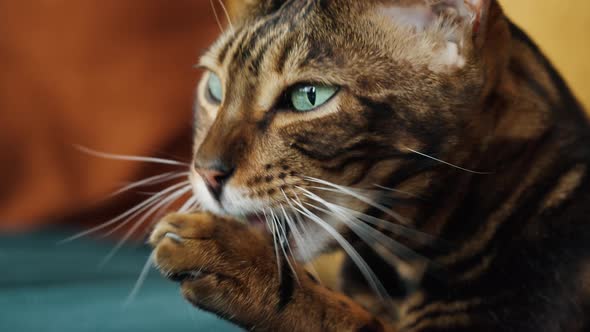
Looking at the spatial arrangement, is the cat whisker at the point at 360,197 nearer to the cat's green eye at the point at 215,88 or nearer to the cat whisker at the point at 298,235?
the cat whisker at the point at 298,235

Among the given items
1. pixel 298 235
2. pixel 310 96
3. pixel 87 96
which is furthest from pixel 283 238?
pixel 87 96

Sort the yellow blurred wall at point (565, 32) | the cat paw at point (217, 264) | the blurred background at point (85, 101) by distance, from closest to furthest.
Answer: the cat paw at point (217, 264)
the yellow blurred wall at point (565, 32)
the blurred background at point (85, 101)

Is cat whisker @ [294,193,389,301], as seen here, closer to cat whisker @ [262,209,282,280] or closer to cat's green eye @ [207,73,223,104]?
cat whisker @ [262,209,282,280]

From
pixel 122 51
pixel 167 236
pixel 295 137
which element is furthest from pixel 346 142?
pixel 122 51

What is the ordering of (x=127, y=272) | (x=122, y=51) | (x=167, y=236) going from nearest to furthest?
(x=167, y=236), (x=127, y=272), (x=122, y=51)

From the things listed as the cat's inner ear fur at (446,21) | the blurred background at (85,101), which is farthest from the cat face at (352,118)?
the blurred background at (85,101)

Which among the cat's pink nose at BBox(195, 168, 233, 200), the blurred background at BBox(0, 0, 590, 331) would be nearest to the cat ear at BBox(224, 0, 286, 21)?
the cat's pink nose at BBox(195, 168, 233, 200)

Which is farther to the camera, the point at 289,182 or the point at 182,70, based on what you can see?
the point at 182,70

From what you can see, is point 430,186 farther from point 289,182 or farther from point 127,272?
point 127,272
